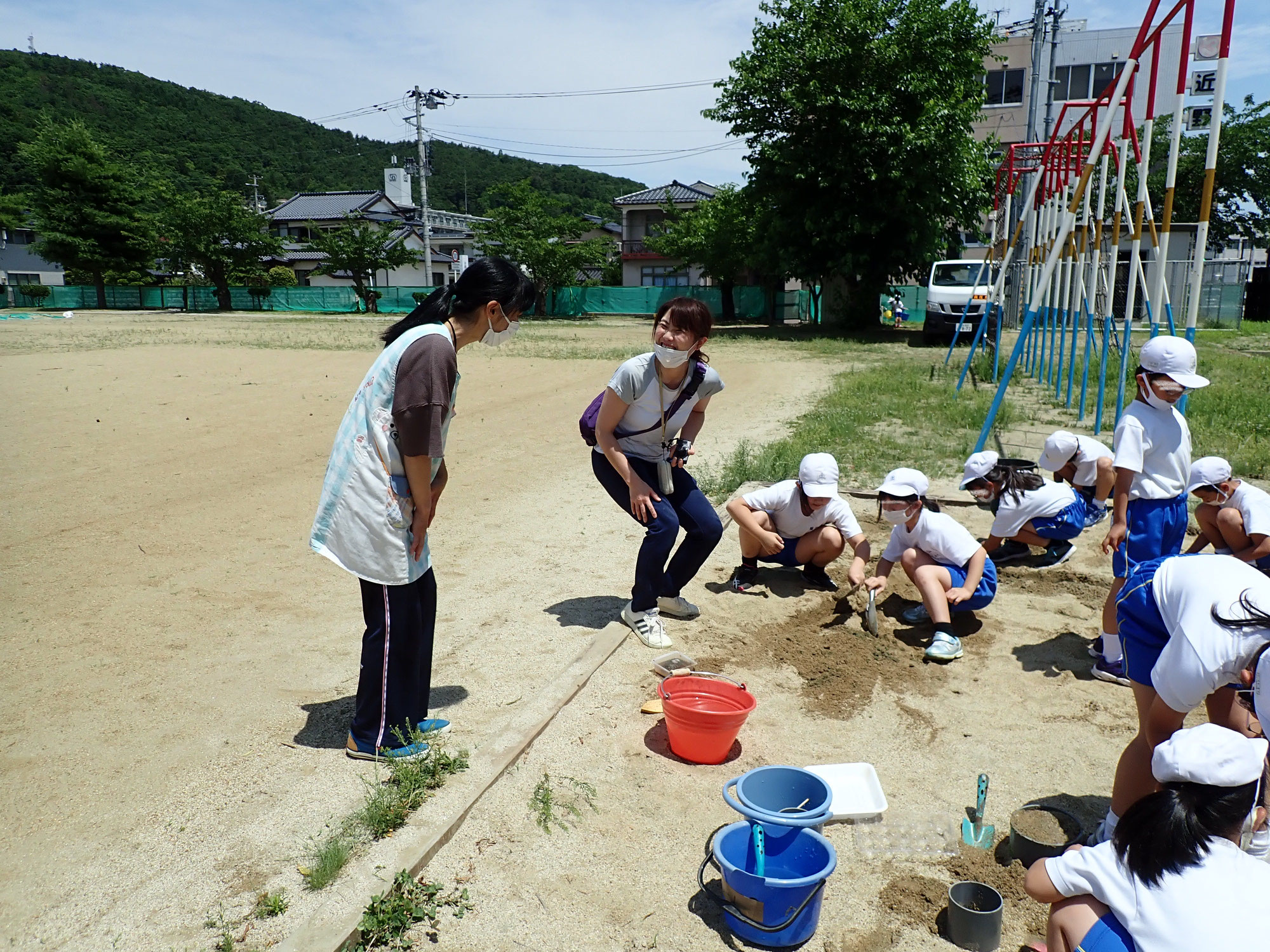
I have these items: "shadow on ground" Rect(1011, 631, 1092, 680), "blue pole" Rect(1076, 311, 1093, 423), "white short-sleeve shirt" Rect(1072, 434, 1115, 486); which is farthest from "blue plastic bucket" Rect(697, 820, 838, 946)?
"blue pole" Rect(1076, 311, 1093, 423)

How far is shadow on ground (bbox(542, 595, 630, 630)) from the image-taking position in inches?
184

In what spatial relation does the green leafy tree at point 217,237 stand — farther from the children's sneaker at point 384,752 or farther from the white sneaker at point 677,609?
the children's sneaker at point 384,752

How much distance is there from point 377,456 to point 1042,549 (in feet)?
15.1

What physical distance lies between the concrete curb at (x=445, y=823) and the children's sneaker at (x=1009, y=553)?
2.83 metres

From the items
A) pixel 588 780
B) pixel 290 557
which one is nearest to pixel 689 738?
pixel 588 780

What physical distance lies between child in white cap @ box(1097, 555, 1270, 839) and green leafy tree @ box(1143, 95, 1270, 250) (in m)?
36.4

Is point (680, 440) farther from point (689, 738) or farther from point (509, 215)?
point (509, 215)

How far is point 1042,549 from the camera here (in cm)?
590

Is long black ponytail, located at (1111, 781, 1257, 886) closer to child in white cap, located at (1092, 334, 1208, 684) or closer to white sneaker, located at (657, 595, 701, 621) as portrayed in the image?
child in white cap, located at (1092, 334, 1208, 684)

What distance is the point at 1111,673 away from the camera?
4.00 metres

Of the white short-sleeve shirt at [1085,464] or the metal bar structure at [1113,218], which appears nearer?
the white short-sleeve shirt at [1085,464]

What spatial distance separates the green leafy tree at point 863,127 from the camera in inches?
974

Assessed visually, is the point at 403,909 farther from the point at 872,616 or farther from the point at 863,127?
the point at 863,127

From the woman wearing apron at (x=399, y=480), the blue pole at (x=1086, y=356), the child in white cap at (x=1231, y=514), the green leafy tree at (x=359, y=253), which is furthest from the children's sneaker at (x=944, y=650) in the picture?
the green leafy tree at (x=359, y=253)
